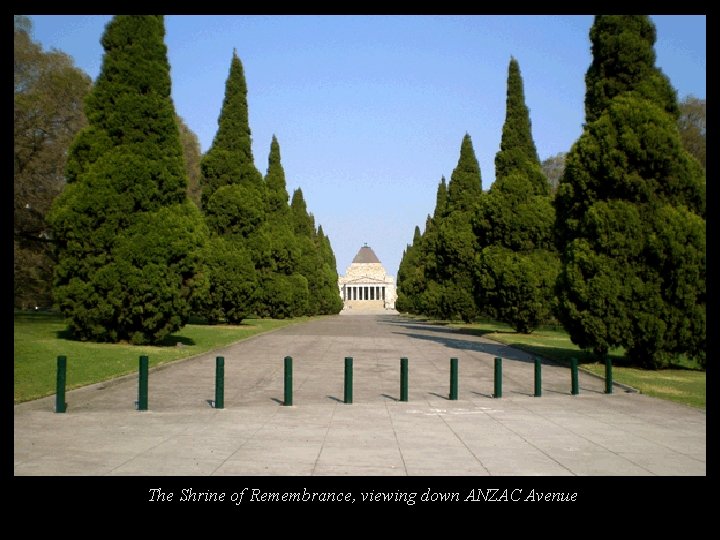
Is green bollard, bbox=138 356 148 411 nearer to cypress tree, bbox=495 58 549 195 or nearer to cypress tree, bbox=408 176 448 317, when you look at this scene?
cypress tree, bbox=495 58 549 195

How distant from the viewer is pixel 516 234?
35.2 metres

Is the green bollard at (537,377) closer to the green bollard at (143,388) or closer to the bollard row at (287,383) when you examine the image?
the bollard row at (287,383)

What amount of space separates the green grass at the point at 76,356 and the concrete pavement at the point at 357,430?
2.60 feet

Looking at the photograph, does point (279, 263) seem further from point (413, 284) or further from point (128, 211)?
point (413, 284)

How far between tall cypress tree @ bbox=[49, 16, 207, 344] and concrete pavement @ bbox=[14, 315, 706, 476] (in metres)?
5.98

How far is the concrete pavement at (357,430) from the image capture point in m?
7.41

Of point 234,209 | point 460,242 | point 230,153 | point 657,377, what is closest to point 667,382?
point 657,377

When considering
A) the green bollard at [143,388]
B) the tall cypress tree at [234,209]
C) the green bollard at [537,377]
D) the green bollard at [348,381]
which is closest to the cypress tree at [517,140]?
the tall cypress tree at [234,209]

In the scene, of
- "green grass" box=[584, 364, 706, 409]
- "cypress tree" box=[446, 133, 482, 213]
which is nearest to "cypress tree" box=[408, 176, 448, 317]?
"cypress tree" box=[446, 133, 482, 213]

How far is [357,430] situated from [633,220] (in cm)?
1336

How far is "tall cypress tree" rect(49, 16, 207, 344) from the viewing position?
22.0 m

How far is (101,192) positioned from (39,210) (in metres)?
13.1

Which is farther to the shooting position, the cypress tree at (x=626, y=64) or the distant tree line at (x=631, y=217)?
the cypress tree at (x=626, y=64)
